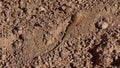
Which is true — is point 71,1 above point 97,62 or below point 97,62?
above

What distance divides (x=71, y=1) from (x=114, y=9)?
1.60 ft

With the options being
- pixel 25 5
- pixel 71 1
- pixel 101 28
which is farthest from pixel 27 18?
pixel 101 28

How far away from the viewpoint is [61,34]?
3436 mm

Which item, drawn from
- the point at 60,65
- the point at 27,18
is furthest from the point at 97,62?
the point at 27,18

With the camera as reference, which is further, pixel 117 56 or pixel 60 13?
pixel 60 13

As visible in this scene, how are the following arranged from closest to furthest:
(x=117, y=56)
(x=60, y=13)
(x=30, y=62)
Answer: (x=117, y=56)
(x=30, y=62)
(x=60, y=13)

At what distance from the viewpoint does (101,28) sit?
3332 millimetres

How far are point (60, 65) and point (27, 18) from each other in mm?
724

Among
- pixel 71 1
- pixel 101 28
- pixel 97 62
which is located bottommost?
pixel 97 62

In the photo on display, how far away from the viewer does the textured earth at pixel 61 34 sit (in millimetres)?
3174

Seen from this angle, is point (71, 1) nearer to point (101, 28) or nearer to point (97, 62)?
point (101, 28)

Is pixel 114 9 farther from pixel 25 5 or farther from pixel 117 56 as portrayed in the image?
pixel 25 5

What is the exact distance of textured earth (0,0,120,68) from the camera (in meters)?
3.17

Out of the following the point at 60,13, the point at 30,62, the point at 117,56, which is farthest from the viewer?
the point at 60,13
